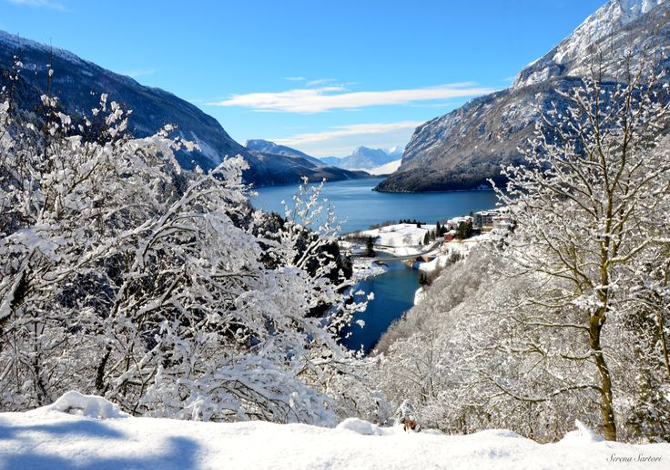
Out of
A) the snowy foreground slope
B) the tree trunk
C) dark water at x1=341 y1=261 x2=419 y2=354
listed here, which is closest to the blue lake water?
dark water at x1=341 y1=261 x2=419 y2=354

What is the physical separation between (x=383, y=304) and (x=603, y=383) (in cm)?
5643

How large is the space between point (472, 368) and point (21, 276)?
8179 millimetres

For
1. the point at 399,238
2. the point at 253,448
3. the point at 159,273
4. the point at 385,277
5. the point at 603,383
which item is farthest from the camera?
the point at 399,238

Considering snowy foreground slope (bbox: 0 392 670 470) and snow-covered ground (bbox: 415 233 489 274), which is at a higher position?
snowy foreground slope (bbox: 0 392 670 470)

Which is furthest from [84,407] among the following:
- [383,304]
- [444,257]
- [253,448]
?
[444,257]

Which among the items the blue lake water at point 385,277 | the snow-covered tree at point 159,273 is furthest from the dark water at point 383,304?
the snow-covered tree at point 159,273

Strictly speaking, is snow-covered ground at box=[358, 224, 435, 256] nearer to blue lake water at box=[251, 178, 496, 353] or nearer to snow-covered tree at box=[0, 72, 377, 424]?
blue lake water at box=[251, 178, 496, 353]

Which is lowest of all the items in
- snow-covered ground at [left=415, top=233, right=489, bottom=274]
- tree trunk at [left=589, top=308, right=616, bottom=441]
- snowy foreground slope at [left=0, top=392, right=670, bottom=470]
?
snow-covered ground at [left=415, top=233, right=489, bottom=274]

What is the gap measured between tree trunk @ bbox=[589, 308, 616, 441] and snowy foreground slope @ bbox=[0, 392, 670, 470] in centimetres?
445

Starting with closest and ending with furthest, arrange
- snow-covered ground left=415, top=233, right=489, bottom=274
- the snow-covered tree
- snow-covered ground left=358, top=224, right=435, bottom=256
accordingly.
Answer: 1. the snow-covered tree
2. snow-covered ground left=415, top=233, right=489, bottom=274
3. snow-covered ground left=358, top=224, right=435, bottom=256

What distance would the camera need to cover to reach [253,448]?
3.09m

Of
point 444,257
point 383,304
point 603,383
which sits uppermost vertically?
point 603,383

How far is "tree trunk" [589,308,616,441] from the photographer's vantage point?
23.9 ft

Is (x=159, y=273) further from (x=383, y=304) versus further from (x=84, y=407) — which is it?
(x=383, y=304)
